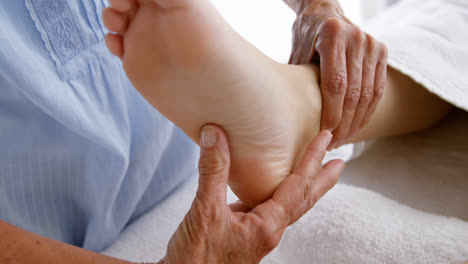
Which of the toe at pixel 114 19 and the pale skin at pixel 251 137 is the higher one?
the toe at pixel 114 19

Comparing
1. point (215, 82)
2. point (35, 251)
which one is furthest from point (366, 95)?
point (35, 251)

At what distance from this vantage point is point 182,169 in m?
0.74

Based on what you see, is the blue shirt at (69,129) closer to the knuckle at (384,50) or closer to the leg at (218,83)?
the leg at (218,83)

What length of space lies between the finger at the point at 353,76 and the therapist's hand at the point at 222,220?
146mm

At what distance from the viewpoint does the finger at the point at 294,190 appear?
426 mm

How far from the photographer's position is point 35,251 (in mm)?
416

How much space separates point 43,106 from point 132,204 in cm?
23

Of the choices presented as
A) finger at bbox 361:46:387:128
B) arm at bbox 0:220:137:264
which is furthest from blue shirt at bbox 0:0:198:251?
finger at bbox 361:46:387:128

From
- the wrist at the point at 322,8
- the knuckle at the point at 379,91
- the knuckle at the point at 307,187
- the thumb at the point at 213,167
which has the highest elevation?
the wrist at the point at 322,8

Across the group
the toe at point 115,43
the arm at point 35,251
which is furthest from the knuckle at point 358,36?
the arm at point 35,251

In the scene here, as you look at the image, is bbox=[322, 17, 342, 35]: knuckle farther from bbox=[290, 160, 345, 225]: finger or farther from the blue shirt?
the blue shirt

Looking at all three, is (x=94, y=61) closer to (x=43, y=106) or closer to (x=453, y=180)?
(x=43, y=106)

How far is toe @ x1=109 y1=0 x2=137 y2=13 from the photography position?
391 millimetres

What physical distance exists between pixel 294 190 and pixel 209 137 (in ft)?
0.41
